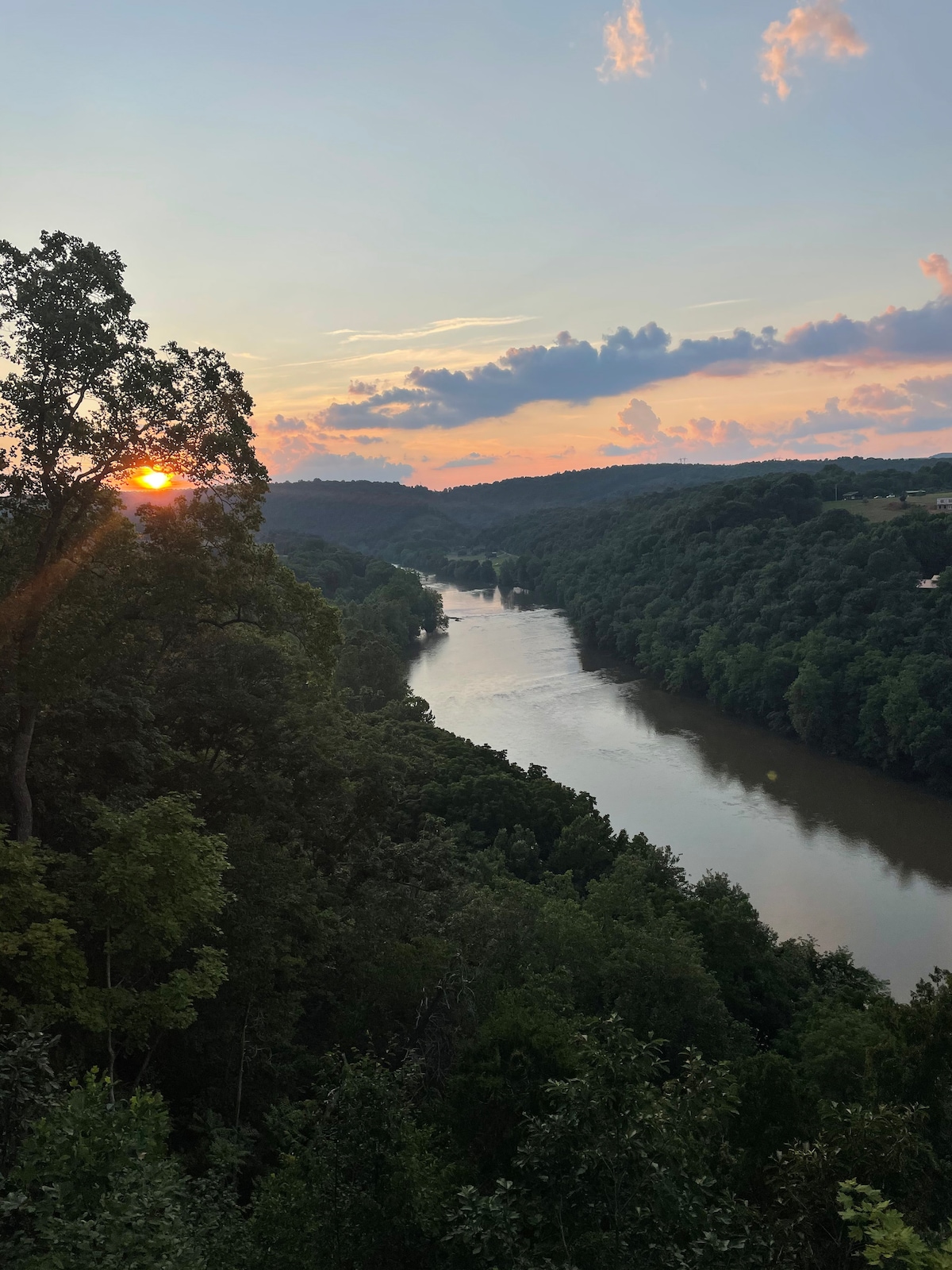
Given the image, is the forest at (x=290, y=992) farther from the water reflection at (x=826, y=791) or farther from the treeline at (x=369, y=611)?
the treeline at (x=369, y=611)

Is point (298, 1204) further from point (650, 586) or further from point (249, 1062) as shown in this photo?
point (650, 586)

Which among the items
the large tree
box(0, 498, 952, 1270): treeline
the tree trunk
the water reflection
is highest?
the large tree

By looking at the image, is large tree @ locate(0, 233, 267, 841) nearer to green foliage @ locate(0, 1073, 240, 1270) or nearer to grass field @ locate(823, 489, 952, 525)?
green foliage @ locate(0, 1073, 240, 1270)

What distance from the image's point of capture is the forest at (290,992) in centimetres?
761

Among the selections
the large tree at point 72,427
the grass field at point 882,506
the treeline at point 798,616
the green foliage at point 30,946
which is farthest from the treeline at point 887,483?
the green foliage at point 30,946

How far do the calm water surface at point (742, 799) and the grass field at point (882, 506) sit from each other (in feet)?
90.7

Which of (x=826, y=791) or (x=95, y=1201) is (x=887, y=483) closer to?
(x=826, y=791)

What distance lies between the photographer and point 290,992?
607 inches

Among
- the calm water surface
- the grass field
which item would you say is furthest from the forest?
the grass field

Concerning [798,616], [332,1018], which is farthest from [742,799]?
[332,1018]

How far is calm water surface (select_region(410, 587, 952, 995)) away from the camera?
33000 mm

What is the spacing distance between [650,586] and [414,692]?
3457 cm

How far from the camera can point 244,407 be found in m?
15.7

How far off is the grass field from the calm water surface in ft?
90.7
